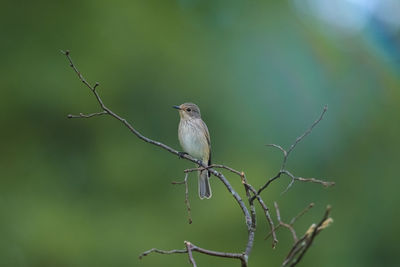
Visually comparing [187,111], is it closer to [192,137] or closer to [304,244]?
[192,137]

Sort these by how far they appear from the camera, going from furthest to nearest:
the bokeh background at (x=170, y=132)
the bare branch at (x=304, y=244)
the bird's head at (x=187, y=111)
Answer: the bokeh background at (x=170, y=132) → the bird's head at (x=187, y=111) → the bare branch at (x=304, y=244)

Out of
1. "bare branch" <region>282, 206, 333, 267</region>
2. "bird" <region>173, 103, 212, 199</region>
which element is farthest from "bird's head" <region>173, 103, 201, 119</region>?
"bare branch" <region>282, 206, 333, 267</region>

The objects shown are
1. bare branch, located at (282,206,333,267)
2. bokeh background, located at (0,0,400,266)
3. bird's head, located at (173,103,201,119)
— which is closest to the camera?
bare branch, located at (282,206,333,267)

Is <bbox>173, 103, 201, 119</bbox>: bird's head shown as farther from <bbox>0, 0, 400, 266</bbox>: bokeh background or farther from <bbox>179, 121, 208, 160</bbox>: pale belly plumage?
<bbox>0, 0, 400, 266</bbox>: bokeh background

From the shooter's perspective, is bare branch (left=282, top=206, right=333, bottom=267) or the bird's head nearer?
bare branch (left=282, top=206, right=333, bottom=267)

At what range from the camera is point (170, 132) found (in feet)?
39.1

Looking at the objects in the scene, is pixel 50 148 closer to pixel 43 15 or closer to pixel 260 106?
pixel 43 15

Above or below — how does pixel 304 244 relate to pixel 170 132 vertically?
→ below

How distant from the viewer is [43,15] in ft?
44.5

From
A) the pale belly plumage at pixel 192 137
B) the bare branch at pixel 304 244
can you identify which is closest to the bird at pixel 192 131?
the pale belly plumage at pixel 192 137

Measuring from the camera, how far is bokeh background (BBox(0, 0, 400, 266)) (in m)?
11.3

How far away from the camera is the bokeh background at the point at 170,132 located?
11320 mm

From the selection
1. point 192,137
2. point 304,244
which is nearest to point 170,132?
point 192,137

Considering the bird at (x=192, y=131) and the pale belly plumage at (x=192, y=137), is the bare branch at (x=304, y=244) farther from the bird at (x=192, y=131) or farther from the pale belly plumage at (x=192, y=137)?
the pale belly plumage at (x=192, y=137)
